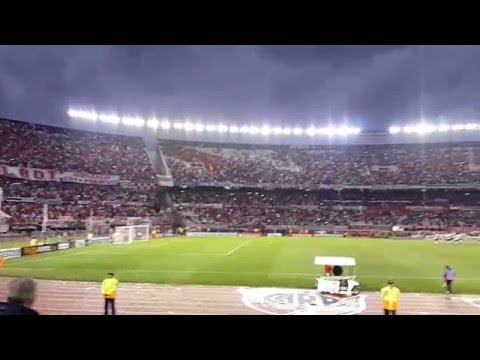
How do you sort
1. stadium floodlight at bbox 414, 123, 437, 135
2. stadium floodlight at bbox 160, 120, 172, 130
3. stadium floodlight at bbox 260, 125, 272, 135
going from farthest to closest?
stadium floodlight at bbox 260, 125, 272, 135, stadium floodlight at bbox 160, 120, 172, 130, stadium floodlight at bbox 414, 123, 437, 135

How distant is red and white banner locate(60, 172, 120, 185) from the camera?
44.5 feet

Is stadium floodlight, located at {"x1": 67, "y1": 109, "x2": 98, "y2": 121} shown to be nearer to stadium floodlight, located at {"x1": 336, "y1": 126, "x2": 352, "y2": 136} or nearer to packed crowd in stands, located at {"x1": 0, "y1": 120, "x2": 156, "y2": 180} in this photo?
packed crowd in stands, located at {"x1": 0, "y1": 120, "x2": 156, "y2": 180}

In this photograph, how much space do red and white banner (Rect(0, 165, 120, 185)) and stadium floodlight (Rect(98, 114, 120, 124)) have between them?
177cm

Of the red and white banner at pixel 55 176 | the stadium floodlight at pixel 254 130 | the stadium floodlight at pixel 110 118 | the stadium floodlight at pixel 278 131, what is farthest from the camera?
the red and white banner at pixel 55 176

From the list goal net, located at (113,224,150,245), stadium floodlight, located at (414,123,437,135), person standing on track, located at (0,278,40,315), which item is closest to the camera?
person standing on track, located at (0,278,40,315)

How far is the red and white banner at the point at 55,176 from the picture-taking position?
13753 mm

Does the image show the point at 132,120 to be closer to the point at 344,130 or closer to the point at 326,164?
the point at 344,130

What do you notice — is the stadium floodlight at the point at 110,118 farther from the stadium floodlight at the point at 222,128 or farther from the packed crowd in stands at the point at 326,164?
the packed crowd in stands at the point at 326,164

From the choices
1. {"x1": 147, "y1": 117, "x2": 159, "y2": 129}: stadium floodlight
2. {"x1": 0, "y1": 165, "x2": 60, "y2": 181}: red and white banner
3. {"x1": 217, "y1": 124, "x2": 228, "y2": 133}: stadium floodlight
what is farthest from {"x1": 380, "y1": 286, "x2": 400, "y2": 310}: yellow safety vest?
{"x1": 0, "y1": 165, "x2": 60, "y2": 181}: red and white banner

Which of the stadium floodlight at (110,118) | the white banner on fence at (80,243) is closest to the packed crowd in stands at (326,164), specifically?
the stadium floodlight at (110,118)

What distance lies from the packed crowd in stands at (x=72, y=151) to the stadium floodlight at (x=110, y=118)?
3.76 feet
